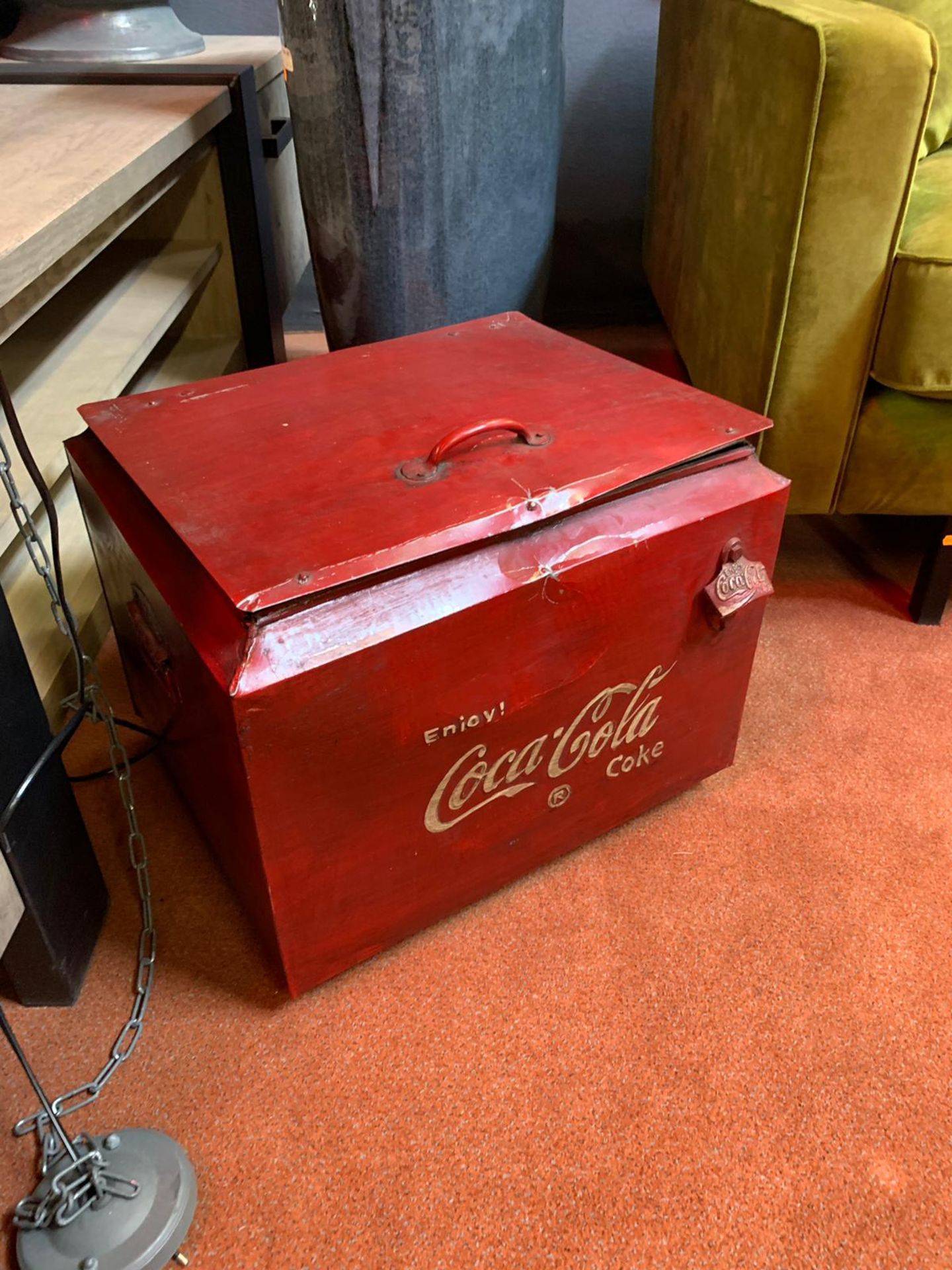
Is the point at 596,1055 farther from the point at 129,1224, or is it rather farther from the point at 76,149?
the point at 76,149

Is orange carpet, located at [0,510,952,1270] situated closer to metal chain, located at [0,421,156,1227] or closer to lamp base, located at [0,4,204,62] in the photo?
metal chain, located at [0,421,156,1227]

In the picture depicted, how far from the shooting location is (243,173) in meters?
1.34

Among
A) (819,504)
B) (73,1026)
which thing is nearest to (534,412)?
(819,504)

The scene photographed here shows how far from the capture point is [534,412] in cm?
75

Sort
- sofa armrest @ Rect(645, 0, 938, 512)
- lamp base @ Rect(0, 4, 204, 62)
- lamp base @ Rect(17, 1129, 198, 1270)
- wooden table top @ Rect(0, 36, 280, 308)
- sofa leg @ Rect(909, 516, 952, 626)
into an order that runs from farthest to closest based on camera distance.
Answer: lamp base @ Rect(0, 4, 204, 62) < sofa leg @ Rect(909, 516, 952, 626) < sofa armrest @ Rect(645, 0, 938, 512) < wooden table top @ Rect(0, 36, 280, 308) < lamp base @ Rect(17, 1129, 198, 1270)

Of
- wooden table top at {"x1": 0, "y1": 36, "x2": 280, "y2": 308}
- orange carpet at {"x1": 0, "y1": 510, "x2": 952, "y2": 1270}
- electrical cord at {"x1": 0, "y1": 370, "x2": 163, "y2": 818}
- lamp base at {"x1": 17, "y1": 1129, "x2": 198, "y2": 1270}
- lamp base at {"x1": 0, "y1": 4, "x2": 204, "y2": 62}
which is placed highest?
lamp base at {"x1": 0, "y1": 4, "x2": 204, "y2": 62}

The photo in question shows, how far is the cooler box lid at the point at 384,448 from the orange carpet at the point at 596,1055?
367 mm

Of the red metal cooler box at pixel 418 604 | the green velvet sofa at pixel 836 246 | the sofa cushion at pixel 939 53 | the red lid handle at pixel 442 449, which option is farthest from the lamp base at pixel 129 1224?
the sofa cushion at pixel 939 53

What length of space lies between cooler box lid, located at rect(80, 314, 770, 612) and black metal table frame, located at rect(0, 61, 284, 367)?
63 cm

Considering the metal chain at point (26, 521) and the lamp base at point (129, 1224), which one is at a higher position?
the metal chain at point (26, 521)

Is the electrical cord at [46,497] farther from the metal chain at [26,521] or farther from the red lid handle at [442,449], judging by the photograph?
the red lid handle at [442,449]

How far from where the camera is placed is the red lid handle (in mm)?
657

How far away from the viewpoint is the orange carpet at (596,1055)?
0.60 metres

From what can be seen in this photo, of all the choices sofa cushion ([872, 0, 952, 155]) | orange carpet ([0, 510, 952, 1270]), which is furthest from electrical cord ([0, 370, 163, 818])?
sofa cushion ([872, 0, 952, 155])
